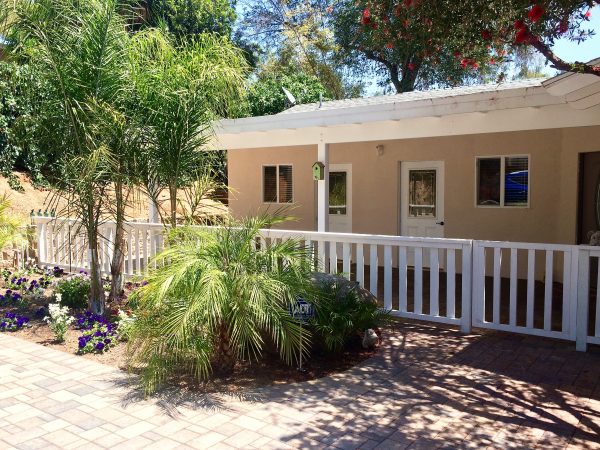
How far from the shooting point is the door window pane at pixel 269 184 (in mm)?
12552

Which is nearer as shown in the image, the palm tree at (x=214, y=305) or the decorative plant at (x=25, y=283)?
the palm tree at (x=214, y=305)

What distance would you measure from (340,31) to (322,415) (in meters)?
20.2

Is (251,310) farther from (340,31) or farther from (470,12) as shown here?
(340,31)

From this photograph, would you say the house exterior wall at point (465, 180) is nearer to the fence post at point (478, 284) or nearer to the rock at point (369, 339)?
the fence post at point (478, 284)

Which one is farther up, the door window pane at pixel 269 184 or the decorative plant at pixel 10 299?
the door window pane at pixel 269 184

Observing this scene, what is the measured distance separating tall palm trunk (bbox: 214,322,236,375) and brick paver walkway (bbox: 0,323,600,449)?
536mm

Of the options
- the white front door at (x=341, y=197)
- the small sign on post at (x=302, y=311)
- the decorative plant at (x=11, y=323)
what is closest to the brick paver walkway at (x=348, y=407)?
the small sign on post at (x=302, y=311)

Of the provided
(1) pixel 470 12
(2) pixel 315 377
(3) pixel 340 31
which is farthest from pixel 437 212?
(3) pixel 340 31

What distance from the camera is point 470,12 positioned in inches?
214

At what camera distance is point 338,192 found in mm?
11586

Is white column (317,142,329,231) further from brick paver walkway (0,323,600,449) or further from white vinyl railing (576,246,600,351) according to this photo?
white vinyl railing (576,246,600,351)

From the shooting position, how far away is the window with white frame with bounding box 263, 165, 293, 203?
12305mm

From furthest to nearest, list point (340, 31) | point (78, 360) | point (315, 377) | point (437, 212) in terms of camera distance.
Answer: point (340, 31)
point (437, 212)
point (78, 360)
point (315, 377)

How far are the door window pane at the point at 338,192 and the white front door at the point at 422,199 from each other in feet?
4.39
